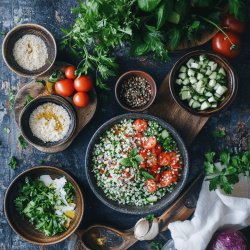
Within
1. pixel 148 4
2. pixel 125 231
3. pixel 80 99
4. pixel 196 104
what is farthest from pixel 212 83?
pixel 125 231

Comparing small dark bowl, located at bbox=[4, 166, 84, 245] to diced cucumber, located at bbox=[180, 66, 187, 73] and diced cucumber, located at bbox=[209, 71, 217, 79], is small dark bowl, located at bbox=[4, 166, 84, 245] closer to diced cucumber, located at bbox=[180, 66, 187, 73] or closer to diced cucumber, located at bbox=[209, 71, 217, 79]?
diced cucumber, located at bbox=[180, 66, 187, 73]

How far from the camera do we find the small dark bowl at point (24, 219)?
3.63 m

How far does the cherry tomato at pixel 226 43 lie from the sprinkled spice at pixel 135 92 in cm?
53

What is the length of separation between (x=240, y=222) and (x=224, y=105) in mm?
813

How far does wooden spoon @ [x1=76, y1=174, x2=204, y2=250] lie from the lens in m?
3.59

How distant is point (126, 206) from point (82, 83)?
2.94 feet

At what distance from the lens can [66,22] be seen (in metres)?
3.70

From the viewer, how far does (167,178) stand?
3537mm

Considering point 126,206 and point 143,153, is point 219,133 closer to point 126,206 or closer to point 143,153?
point 143,153

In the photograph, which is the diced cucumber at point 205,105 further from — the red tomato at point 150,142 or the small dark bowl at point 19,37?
the small dark bowl at point 19,37

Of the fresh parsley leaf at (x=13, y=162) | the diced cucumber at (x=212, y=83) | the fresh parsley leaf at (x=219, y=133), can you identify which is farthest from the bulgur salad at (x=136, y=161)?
the fresh parsley leaf at (x=13, y=162)

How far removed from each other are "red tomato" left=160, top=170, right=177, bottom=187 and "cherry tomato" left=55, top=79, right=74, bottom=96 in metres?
0.84

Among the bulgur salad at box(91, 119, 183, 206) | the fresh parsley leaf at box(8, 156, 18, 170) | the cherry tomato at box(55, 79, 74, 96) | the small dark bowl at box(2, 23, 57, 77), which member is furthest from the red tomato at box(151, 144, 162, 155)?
the fresh parsley leaf at box(8, 156, 18, 170)

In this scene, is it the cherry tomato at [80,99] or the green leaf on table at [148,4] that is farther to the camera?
the cherry tomato at [80,99]
